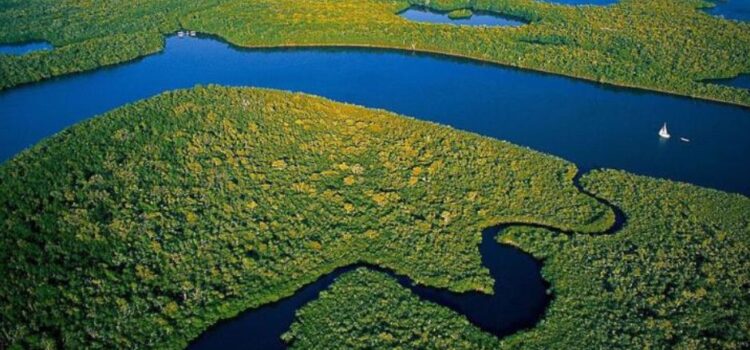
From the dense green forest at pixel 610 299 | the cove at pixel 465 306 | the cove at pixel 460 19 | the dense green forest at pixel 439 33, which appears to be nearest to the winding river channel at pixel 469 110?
the cove at pixel 465 306

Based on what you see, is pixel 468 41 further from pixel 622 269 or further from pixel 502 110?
pixel 622 269

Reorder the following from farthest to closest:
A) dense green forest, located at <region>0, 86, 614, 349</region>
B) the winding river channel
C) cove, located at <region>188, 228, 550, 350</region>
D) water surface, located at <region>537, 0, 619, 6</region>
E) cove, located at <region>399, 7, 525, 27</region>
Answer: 1. water surface, located at <region>537, 0, 619, 6</region>
2. cove, located at <region>399, 7, 525, 27</region>
3. the winding river channel
4. dense green forest, located at <region>0, 86, 614, 349</region>
5. cove, located at <region>188, 228, 550, 350</region>

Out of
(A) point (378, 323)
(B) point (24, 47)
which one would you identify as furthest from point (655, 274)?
(B) point (24, 47)

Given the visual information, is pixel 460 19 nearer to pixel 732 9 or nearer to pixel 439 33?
pixel 439 33

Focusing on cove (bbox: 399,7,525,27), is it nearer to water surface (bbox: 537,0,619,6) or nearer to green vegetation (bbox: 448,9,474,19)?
green vegetation (bbox: 448,9,474,19)

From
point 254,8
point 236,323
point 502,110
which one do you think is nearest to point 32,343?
point 236,323

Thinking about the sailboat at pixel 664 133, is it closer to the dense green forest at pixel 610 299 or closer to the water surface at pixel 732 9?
the dense green forest at pixel 610 299

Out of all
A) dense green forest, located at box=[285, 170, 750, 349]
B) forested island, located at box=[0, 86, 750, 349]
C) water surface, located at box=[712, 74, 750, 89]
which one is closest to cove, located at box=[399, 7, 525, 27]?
water surface, located at box=[712, 74, 750, 89]
